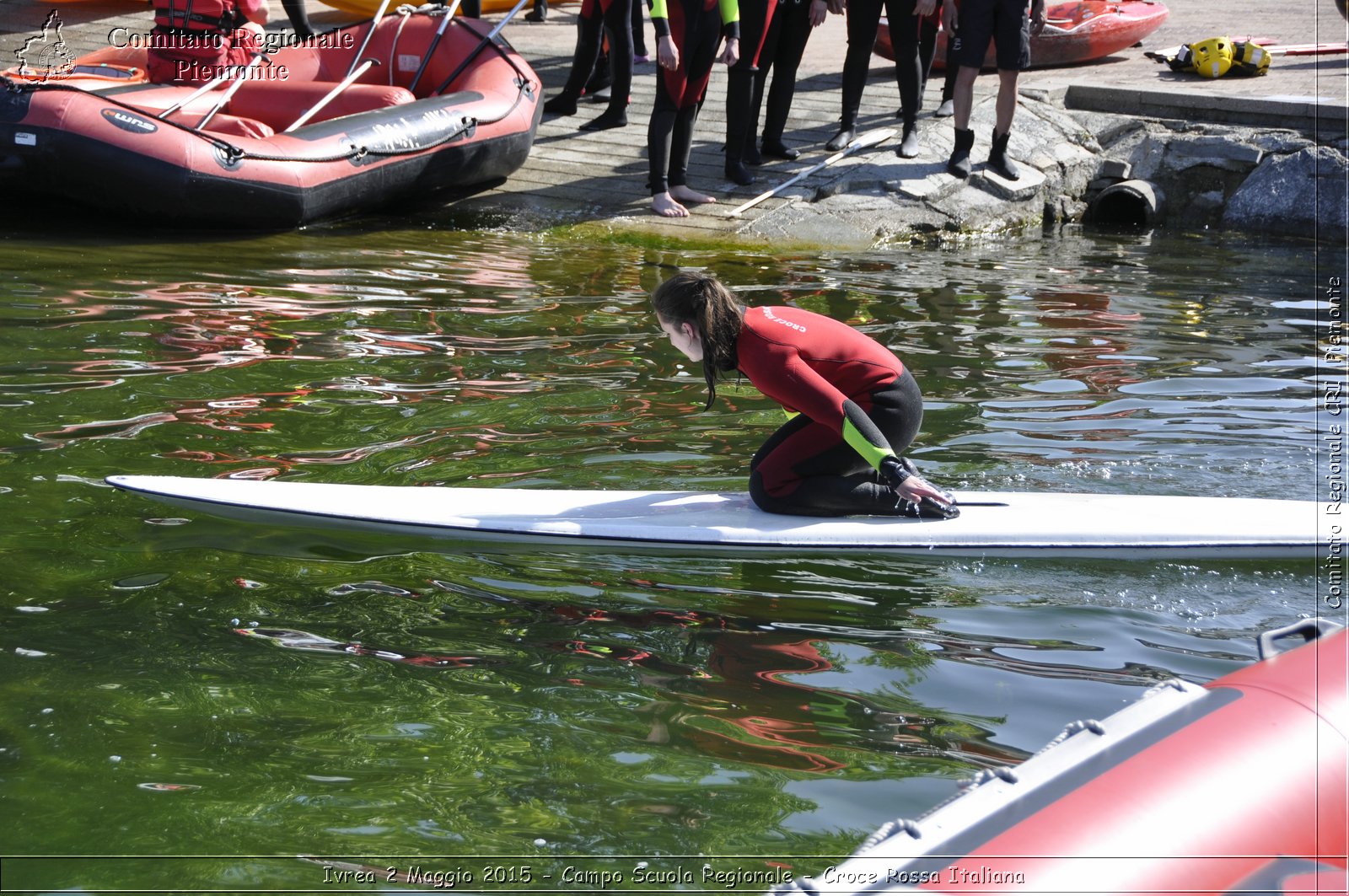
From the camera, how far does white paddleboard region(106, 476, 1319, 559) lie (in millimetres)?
3963

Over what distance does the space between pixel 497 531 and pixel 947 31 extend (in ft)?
25.2

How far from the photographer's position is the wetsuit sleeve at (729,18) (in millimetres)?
7730

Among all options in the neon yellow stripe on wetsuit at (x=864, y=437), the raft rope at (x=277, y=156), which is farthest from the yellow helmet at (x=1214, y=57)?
the neon yellow stripe on wetsuit at (x=864, y=437)

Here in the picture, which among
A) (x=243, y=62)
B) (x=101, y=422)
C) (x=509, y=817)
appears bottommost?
(x=509, y=817)

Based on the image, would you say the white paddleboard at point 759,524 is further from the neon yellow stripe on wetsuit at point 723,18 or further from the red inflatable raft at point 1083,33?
the red inflatable raft at point 1083,33

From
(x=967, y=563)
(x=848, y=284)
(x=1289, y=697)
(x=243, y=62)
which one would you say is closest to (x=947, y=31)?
(x=848, y=284)

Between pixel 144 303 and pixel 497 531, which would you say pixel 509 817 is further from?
pixel 144 303

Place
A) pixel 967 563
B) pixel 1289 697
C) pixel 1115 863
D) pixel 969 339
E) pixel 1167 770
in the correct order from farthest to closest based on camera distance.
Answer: pixel 969 339
pixel 967 563
pixel 1289 697
pixel 1167 770
pixel 1115 863

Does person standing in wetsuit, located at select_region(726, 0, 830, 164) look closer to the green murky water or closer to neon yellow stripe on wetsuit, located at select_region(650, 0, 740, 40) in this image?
neon yellow stripe on wetsuit, located at select_region(650, 0, 740, 40)

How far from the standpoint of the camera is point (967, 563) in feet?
13.0

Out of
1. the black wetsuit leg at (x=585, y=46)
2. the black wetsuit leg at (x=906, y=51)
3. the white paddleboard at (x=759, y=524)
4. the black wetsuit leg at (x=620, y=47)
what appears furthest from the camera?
the black wetsuit leg at (x=585, y=46)

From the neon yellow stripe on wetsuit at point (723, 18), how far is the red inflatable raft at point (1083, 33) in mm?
3959

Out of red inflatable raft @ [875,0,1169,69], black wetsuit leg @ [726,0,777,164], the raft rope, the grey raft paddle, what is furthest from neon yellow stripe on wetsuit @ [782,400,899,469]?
red inflatable raft @ [875,0,1169,69]

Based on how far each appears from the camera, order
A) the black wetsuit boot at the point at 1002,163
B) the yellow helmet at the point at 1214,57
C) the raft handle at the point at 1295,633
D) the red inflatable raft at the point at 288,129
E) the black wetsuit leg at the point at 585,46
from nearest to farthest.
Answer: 1. the raft handle at the point at 1295,633
2. the red inflatable raft at the point at 288,129
3. the black wetsuit boot at the point at 1002,163
4. the black wetsuit leg at the point at 585,46
5. the yellow helmet at the point at 1214,57
